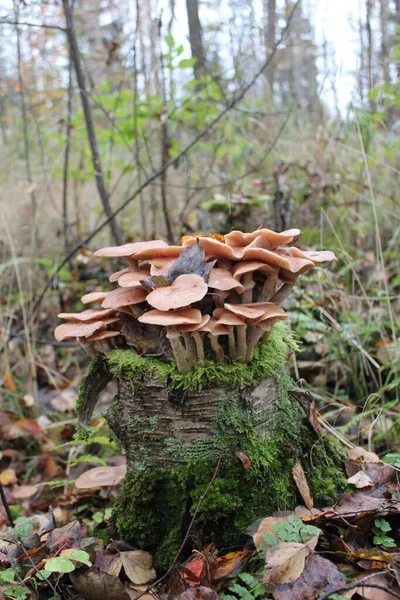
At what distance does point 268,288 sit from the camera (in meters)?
2.28

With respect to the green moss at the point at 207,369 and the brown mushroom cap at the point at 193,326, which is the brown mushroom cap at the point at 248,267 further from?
the green moss at the point at 207,369

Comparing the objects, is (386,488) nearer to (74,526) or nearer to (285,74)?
(74,526)

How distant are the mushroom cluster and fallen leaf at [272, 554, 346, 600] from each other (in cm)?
90

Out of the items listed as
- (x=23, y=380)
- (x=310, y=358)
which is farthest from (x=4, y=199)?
(x=310, y=358)

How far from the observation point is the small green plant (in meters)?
1.93

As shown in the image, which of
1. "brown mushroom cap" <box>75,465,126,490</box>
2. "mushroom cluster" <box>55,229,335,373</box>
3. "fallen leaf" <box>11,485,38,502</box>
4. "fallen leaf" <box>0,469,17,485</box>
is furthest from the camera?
"fallen leaf" <box>0,469,17,485</box>

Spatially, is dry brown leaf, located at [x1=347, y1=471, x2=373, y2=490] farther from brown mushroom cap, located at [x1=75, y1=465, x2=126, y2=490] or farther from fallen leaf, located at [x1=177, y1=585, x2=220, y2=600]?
brown mushroom cap, located at [x1=75, y1=465, x2=126, y2=490]

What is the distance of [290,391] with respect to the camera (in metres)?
2.47

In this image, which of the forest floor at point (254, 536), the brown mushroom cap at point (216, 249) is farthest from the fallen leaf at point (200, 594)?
the brown mushroom cap at point (216, 249)

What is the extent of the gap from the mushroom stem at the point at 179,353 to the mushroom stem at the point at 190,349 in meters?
0.02

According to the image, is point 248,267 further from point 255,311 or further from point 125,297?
point 125,297

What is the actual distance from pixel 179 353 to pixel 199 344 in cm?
10

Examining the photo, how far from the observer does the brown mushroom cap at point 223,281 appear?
1.99 metres

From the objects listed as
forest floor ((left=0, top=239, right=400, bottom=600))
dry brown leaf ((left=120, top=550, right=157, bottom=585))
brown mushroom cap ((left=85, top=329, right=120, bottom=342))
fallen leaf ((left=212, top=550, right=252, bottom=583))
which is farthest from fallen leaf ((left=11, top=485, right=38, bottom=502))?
fallen leaf ((left=212, top=550, right=252, bottom=583))
